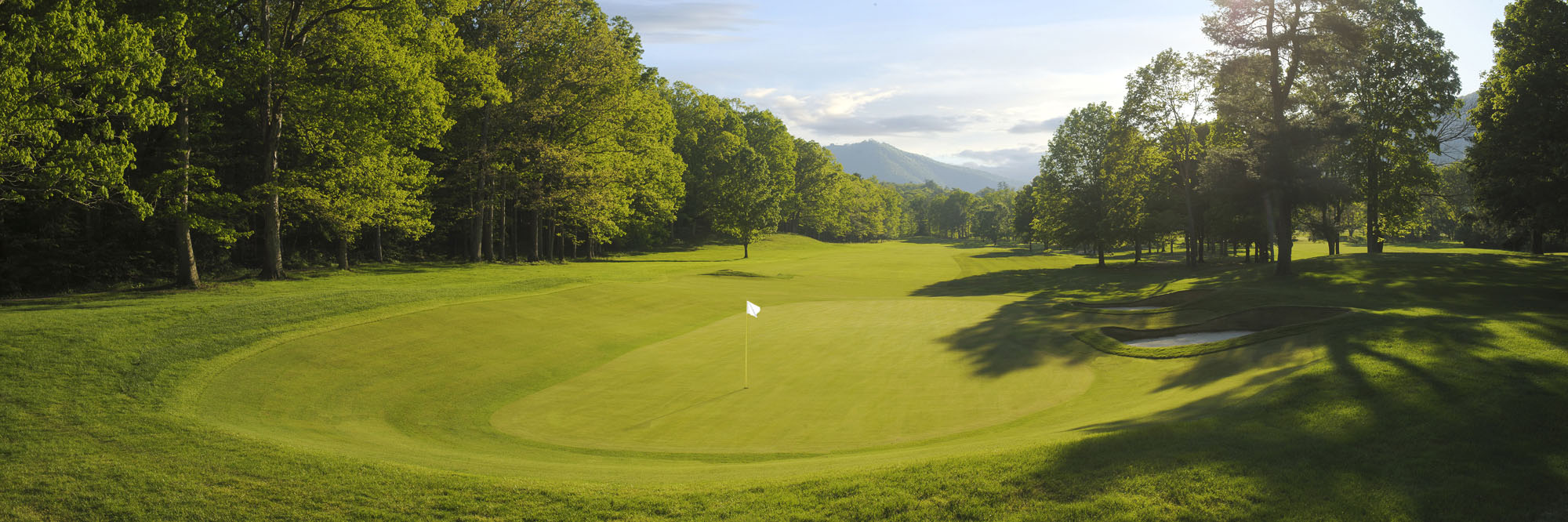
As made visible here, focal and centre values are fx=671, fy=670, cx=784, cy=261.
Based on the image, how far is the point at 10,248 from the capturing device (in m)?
22.6

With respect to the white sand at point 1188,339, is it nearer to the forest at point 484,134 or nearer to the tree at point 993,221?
the forest at point 484,134

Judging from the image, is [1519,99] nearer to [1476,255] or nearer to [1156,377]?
[1476,255]

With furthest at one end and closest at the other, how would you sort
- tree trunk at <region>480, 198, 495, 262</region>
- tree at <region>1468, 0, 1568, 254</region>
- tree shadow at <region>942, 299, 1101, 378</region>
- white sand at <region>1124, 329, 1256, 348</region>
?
1. tree trunk at <region>480, 198, 495, 262</region>
2. tree at <region>1468, 0, 1568, 254</region>
3. white sand at <region>1124, 329, 1256, 348</region>
4. tree shadow at <region>942, 299, 1101, 378</region>

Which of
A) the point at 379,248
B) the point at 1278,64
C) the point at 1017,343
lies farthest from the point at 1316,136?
the point at 379,248

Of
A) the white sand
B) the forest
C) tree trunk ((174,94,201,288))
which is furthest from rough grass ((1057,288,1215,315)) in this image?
tree trunk ((174,94,201,288))

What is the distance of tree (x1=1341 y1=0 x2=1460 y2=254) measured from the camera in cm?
3612

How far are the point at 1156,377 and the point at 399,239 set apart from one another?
142 ft

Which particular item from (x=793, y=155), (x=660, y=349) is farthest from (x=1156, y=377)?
(x=793, y=155)

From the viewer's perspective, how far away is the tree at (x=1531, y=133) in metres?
20.8

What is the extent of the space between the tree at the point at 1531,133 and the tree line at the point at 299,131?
125 feet

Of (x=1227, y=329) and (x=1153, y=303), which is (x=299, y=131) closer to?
(x=1227, y=329)

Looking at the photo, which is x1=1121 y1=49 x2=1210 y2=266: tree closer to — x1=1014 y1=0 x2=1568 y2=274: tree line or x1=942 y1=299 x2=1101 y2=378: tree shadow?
x1=1014 y1=0 x2=1568 y2=274: tree line

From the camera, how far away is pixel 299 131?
25.8 metres

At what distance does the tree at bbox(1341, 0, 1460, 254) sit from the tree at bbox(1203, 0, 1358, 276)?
348 inches
